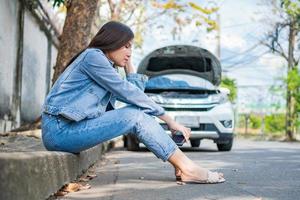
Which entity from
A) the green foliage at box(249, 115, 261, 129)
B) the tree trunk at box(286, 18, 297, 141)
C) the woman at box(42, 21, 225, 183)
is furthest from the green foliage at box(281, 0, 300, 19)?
the woman at box(42, 21, 225, 183)

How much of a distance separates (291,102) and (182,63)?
12.6 metres

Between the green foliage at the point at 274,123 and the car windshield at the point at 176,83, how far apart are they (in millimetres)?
17339

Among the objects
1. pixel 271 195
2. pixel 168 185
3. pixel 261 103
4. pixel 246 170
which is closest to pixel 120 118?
pixel 168 185

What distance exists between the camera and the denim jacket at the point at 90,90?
431 centimetres

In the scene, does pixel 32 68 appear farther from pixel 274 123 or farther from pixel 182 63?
pixel 274 123

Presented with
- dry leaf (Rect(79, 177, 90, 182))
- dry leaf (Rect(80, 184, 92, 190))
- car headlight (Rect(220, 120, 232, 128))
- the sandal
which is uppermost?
car headlight (Rect(220, 120, 232, 128))

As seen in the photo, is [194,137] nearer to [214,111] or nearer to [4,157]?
[214,111]

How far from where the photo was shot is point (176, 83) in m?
10.5

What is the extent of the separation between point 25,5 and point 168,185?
22.2 feet

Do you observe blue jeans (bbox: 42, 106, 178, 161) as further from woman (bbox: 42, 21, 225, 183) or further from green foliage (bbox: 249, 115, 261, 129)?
green foliage (bbox: 249, 115, 261, 129)

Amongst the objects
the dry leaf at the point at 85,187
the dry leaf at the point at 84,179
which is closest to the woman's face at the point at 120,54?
the dry leaf at the point at 85,187

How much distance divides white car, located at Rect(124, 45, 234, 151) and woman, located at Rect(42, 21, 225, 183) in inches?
207

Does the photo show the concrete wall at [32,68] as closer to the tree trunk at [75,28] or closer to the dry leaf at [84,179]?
the tree trunk at [75,28]

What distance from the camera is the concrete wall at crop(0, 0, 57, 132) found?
893 centimetres
